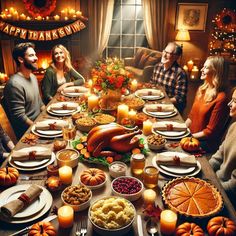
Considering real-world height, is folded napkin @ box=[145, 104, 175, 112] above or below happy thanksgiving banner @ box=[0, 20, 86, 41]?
below

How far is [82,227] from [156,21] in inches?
258

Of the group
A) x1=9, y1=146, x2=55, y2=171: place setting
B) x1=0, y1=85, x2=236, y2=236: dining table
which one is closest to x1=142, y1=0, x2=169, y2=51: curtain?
x1=0, y1=85, x2=236, y2=236: dining table

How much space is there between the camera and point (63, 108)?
9.87ft

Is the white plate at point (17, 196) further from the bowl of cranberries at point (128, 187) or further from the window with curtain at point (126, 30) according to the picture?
the window with curtain at point (126, 30)

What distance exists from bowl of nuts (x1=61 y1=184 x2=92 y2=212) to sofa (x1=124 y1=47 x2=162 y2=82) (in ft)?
16.2

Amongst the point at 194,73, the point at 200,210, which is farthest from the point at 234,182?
the point at 194,73

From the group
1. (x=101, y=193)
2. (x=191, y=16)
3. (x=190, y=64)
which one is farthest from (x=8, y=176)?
(x=191, y=16)

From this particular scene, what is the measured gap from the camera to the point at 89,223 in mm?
1498

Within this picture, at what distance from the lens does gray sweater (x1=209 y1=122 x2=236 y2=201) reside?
208 centimetres

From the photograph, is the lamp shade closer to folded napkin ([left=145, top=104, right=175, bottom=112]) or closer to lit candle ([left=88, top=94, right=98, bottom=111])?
folded napkin ([left=145, top=104, right=175, bottom=112])

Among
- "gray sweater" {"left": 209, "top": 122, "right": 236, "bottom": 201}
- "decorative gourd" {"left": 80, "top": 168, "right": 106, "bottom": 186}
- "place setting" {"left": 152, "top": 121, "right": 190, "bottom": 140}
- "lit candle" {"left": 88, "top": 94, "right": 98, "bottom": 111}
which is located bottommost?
"gray sweater" {"left": 209, "top": 122, "right": 236, "bottom": 201}

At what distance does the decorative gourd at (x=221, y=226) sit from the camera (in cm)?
137

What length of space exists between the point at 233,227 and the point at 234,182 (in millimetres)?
707

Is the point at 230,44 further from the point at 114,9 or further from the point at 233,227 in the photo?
the point at 233,227
